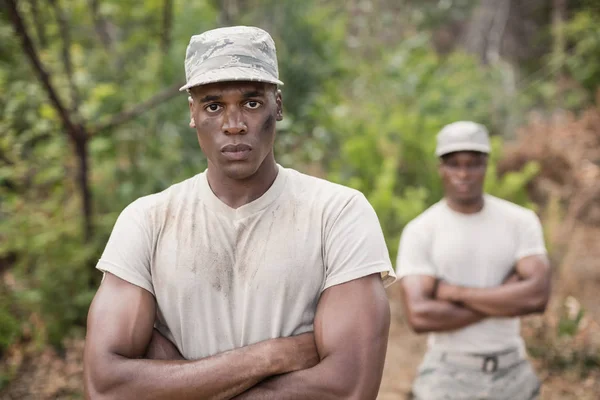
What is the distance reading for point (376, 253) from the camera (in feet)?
6.98

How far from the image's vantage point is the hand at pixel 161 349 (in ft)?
6.97

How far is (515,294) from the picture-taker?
3547mm

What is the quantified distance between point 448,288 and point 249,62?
6.74ft

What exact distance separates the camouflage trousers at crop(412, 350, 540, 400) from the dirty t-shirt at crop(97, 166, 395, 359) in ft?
5.74

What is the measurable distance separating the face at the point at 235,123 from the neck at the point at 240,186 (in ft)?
0.13

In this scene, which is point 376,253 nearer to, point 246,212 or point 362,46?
point 246,212

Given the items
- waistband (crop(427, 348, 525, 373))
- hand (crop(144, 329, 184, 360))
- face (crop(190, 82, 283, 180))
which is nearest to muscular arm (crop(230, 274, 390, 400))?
hand (crop(144, 329, 184, 360))

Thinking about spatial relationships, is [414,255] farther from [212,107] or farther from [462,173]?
[212,107]

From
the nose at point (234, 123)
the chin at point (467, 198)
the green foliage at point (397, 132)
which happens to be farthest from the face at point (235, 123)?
the green foliage at point (397, 132)

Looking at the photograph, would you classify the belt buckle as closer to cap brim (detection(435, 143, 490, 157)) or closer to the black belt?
the black belt

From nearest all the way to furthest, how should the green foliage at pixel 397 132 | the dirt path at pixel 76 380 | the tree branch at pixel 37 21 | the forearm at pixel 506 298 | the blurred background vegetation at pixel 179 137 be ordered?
the forearm at pixel 506 298 → the dirt path at pixel 76 380 → the blurred background vegetation at pixel 179 137 → the tree branch at pixel 37 21 → the green foliage at pixel 397 132

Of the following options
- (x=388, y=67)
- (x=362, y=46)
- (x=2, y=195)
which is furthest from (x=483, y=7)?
(x=2, y=195)

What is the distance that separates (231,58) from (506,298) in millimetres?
2204

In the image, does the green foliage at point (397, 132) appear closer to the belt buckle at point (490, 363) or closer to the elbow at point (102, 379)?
the belt buckle at point (490, 363)
